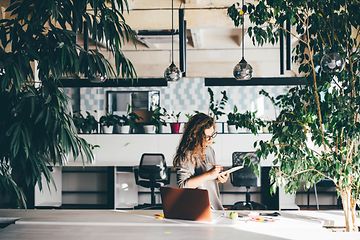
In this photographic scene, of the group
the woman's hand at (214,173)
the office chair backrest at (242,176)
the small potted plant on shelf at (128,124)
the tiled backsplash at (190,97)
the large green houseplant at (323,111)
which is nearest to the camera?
the large green houseplant at (323,111)

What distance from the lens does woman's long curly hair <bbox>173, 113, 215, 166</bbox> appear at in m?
4.15

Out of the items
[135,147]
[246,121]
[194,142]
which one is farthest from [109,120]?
[246,121]

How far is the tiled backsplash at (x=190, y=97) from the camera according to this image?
1348cm

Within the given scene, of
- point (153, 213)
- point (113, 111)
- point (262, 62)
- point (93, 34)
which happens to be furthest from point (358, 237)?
point (113, 111)

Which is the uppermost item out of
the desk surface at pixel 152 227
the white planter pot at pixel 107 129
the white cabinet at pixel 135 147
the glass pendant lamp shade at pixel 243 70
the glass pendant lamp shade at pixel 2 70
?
the glass pendant lamp shade at pixel 243 70

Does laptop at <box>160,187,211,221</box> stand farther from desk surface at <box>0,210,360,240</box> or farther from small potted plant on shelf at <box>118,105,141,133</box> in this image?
small potted plant on shelf at <box>118,105,141,133</box>

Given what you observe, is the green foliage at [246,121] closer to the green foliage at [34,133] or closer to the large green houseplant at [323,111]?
the large green houseplant at [323,111]

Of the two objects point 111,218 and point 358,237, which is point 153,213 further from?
point 358,237

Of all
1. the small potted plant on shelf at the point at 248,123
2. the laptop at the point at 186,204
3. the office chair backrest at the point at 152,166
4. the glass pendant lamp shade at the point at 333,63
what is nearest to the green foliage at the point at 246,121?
the small potted plant on shelf at the point at 248,123

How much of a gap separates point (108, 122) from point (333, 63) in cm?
559

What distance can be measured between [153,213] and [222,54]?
9487 mm

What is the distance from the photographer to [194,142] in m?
4.24

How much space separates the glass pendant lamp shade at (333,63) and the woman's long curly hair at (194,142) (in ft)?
3.69

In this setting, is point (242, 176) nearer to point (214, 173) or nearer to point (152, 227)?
point (214, 173)
